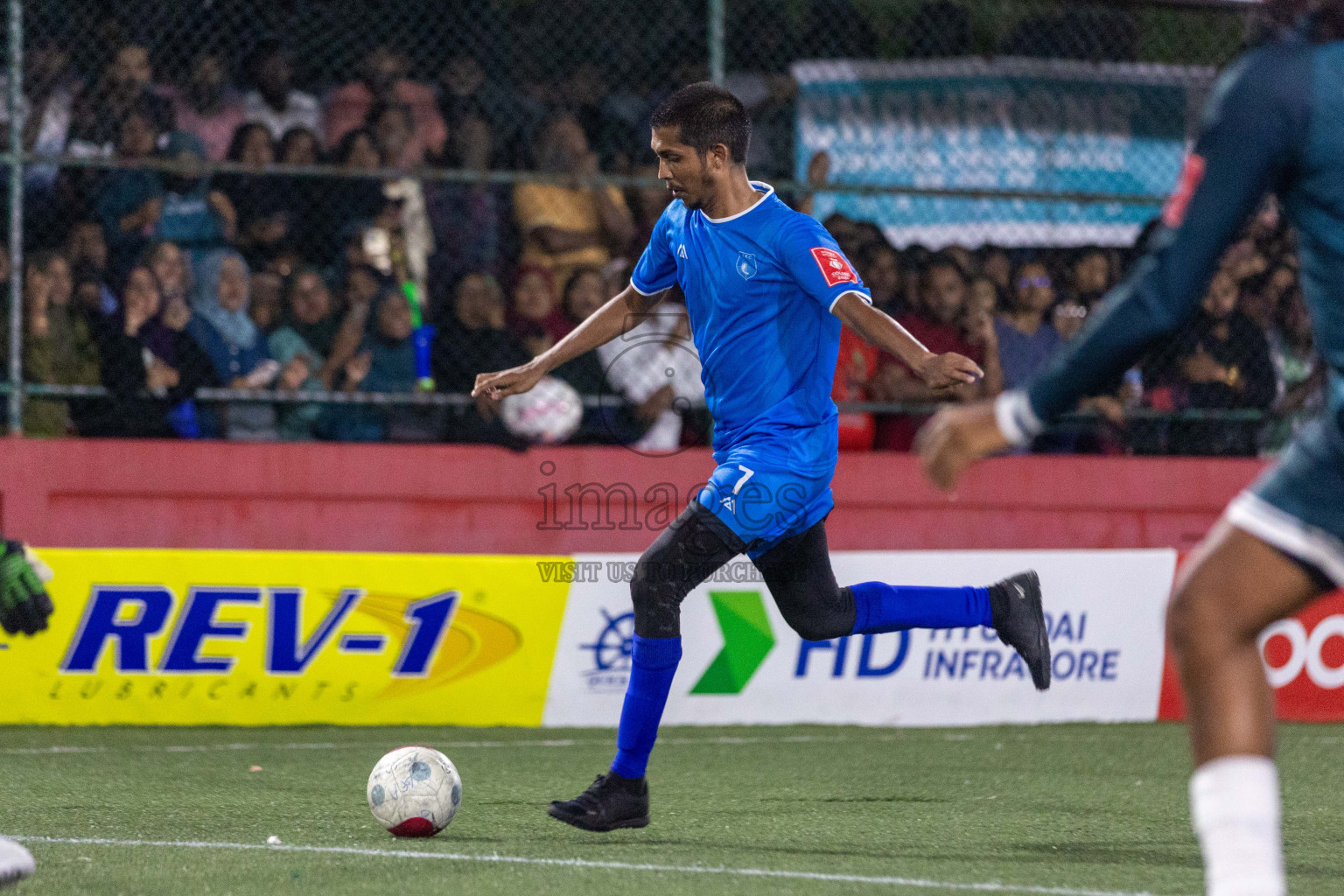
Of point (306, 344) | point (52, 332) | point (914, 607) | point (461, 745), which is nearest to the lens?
point (914, 607)

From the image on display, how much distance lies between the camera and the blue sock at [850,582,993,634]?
5562mm

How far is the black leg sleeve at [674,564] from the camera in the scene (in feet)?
16.7

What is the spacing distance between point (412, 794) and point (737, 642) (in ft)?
12.5

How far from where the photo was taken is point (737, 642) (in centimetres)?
872

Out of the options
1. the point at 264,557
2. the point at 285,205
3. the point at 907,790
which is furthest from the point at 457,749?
the point at 285,205

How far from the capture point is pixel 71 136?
952 cm

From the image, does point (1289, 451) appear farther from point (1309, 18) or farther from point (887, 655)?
point (887, 655)

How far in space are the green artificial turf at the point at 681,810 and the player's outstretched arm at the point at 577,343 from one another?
4.49ft

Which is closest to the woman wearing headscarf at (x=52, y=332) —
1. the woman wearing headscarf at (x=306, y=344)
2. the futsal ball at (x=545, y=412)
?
the woman wearing headscarf at (x=306, y=344)

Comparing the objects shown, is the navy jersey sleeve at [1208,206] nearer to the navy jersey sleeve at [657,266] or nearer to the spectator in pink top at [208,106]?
the navy jersey sleeve at [657,266]

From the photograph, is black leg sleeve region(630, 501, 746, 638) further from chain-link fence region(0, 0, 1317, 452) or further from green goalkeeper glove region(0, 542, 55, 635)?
chain-link fence region(0, 0, 1317, 452)

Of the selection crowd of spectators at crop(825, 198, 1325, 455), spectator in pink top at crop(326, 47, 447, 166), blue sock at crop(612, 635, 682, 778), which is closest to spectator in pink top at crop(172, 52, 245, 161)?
spectator in pink top at crop(326, 47, 447, 166)

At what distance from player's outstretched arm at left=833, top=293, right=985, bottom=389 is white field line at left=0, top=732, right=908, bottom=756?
3.37 metres

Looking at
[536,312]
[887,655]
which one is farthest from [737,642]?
[536,312]
